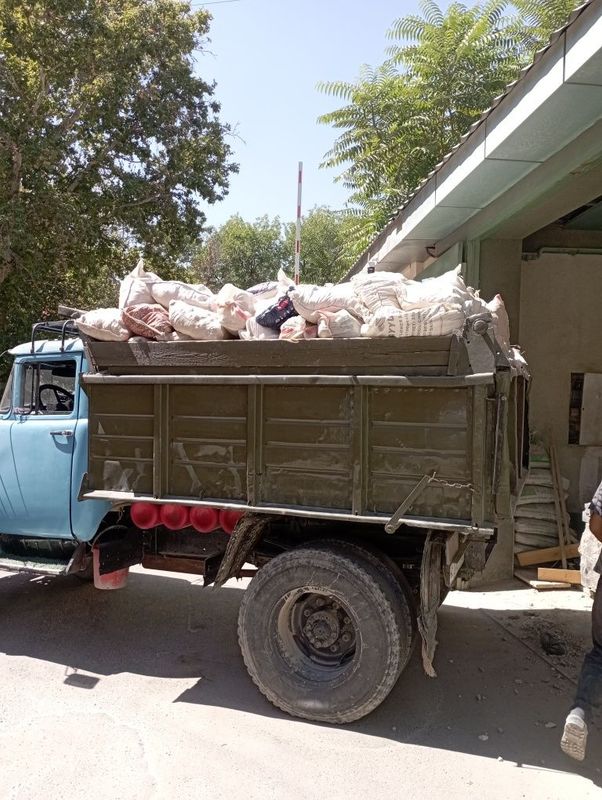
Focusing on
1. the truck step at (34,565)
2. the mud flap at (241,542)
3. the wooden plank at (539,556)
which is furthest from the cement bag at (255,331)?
the wooden plank at (539,556)

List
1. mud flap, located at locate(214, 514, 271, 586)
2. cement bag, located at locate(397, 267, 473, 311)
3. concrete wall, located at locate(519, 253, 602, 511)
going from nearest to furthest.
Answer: cement bag, located at locate(397, 267, 473, 311), mud flap, located at locate(214, 514, 271, 586), concrete wall, located at locate(519, 253, 602, 511)

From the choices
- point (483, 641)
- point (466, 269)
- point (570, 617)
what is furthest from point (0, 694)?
point (466, 269)

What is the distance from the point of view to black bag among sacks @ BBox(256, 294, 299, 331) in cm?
344

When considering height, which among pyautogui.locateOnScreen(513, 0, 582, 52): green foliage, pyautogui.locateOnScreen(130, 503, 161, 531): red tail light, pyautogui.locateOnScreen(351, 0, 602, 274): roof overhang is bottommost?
pyautogui.locateOnScreen(130, 503, 161, 531): red tail light

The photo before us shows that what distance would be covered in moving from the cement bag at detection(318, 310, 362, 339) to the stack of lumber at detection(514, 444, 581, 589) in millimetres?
3634

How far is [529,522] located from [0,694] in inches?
193

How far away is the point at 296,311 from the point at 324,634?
1.83m

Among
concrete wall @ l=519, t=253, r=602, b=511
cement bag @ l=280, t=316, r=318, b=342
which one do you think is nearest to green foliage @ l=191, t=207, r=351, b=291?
concrete wall @ l=519, t=253, r=602, b=511

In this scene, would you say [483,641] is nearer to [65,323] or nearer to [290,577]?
[290,577]

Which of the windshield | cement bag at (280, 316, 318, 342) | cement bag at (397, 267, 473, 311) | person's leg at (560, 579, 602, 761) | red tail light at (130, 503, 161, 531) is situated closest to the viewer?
person's leg at (560, 579, 602, 761)

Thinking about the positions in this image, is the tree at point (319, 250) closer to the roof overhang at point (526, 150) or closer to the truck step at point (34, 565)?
the roof overhang at point (526, 150)

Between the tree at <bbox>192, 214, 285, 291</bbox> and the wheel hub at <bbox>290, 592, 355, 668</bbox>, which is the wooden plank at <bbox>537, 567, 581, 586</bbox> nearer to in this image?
the wheel hub at <bbox>290, 592, 355, 668</bbox>

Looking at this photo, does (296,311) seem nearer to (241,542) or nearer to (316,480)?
(316,480)

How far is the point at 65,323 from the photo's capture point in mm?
4238
